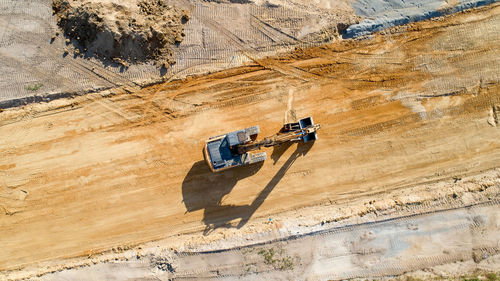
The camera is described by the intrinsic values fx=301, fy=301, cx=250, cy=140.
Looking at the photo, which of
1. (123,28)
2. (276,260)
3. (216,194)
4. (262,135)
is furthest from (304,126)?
(123,28)

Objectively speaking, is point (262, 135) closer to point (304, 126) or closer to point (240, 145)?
point (240, 145)

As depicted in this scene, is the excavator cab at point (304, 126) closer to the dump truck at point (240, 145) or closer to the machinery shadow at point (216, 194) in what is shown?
the dump truck at point (240, 145)

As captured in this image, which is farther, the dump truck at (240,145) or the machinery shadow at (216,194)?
the machinery shadow at (216,194)

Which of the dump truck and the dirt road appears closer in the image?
the dump truck

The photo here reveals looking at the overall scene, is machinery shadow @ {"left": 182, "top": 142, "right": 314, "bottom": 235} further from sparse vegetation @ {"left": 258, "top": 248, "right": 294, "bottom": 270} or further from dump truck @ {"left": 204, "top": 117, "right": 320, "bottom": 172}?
sparse vegetation @ {"left": 258, "top": 248, "right": 294, "bottom": 270}

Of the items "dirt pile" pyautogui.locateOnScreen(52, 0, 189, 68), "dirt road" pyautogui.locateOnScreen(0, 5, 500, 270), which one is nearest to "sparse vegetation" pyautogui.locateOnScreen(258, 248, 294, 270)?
"dirt road" pyautogui.locateOnScreen(0, 5, 500, 270)

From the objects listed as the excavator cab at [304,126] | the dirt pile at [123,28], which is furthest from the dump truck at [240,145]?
the dirt pile at [123,28]
